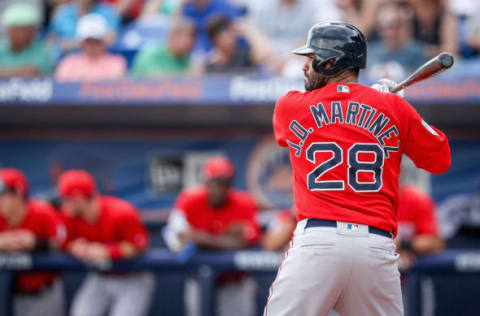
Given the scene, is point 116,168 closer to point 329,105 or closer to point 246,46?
point 246,46

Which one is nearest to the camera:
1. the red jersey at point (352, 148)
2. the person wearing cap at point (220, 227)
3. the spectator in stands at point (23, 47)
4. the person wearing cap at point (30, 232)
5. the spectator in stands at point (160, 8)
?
the red jersey at point (352, 148)

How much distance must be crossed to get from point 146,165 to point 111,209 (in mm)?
994

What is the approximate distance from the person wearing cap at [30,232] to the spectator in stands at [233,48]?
5.53 ft

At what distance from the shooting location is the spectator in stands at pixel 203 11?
7199 millimetres

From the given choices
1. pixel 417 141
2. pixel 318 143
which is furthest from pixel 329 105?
pixel 417 141

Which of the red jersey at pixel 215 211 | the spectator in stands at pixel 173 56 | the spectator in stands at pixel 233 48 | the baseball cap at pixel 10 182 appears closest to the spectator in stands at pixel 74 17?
the spectator in stands at pixel 173 56

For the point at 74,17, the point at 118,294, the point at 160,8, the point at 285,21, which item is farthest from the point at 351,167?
the point at 74,17

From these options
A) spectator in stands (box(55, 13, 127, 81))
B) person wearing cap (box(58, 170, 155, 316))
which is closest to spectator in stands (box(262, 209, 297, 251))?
person wearing cap (box(58, 170, 155, 316))

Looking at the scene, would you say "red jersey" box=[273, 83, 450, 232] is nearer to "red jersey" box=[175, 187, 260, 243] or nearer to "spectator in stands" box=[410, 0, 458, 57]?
"red jersey" box=[175, 187, 260, 243]

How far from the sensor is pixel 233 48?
646 cm

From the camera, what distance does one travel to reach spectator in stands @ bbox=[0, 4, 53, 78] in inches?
270

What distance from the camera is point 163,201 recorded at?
6504mm

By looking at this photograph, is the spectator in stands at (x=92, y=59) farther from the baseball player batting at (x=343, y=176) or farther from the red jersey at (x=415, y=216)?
the baseball player batting at (x=343, y=176)

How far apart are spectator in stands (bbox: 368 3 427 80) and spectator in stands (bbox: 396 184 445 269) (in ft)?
3.23
